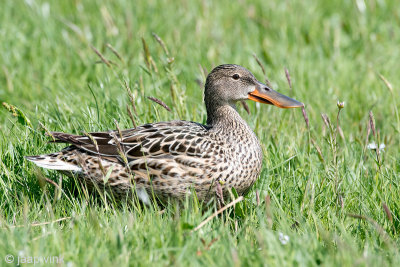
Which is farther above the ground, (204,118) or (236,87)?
(236,87)

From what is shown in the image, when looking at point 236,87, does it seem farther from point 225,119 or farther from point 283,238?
point 283,238

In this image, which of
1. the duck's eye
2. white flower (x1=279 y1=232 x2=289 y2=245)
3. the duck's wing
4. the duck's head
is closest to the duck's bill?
the duck's head

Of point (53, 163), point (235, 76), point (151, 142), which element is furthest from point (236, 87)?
point (53, 163)

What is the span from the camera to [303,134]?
225 inches

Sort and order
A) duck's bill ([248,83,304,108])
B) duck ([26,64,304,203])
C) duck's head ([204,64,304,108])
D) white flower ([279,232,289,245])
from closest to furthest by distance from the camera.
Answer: white flower ([279,232,289,245]) < duck ([26,64,304,203]) < duck's bill ([248,83,304,108]) < duck's head ([204,64,304,108])

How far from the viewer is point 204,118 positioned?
589 centimetres

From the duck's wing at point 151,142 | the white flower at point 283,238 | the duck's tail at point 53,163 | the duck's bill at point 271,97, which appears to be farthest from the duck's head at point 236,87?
the white flower at point 283,238

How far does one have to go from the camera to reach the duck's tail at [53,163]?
4488 millimetres

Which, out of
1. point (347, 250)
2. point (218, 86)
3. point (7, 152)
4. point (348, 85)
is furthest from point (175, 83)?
point (347, 250)

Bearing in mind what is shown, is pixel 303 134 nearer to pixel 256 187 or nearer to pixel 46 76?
pixel 256 187

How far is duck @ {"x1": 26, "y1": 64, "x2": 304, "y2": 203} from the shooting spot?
4.48 meters

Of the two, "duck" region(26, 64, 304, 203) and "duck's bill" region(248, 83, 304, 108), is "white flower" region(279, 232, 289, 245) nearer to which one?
"duck" region(26, 64, 304, 203)

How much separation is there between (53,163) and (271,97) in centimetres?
177

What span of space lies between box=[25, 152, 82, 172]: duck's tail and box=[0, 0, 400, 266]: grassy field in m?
0.18
